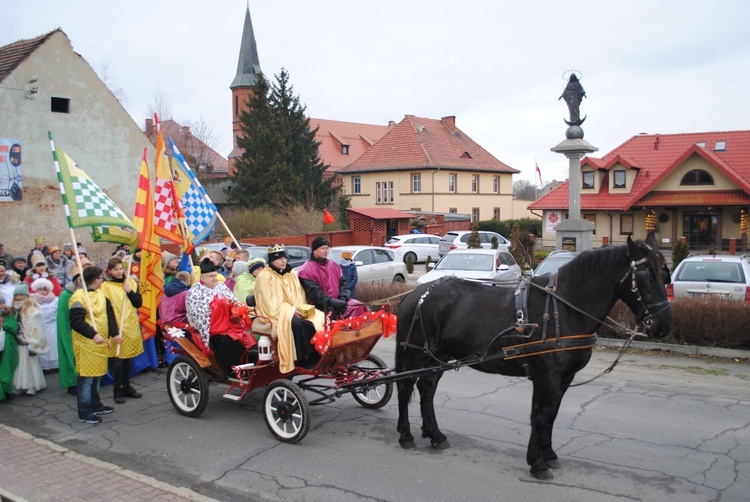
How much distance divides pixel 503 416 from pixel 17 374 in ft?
21.8

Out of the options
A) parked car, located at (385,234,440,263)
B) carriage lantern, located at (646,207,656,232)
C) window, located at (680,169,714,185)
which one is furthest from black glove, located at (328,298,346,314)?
window, located at (680,169,714,185)

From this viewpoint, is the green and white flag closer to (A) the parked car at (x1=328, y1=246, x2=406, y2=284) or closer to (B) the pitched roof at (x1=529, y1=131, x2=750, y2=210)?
(A) the parked car at (x1=328, y1=246, x2=406, y2=284)

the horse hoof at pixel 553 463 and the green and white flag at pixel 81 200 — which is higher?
the green and white flag at pixel 81 200

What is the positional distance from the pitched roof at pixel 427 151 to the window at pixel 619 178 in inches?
639

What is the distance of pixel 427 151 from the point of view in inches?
2044

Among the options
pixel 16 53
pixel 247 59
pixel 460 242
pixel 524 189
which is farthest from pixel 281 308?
pixel 524 189

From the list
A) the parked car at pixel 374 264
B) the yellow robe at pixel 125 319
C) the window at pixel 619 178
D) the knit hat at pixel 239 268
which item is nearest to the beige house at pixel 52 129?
the parked car at pixel 374 264

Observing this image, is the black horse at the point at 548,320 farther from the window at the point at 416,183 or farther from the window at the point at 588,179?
the window at the point at 416,183

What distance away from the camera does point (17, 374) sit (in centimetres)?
866

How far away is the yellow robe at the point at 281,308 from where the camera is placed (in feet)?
22.2

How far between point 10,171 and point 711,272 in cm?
2064

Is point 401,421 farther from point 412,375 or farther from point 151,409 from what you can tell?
point 151,409

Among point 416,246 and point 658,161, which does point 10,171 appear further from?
point 658,161

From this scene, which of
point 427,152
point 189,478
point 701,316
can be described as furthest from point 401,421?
point 427,152
